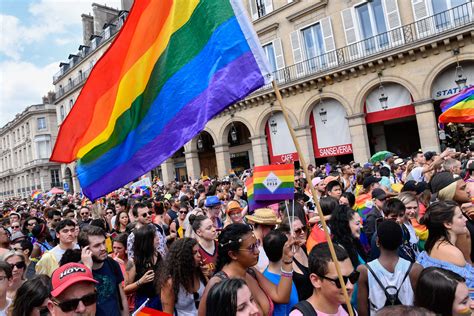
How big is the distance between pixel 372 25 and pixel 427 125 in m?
5.30

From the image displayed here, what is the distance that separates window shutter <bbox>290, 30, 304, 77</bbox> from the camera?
62.2 feet

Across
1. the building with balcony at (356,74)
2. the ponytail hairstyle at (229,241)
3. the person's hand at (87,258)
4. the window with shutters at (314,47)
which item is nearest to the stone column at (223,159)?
the building with balcony at (356,74)

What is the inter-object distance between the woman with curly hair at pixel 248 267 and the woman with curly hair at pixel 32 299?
135cm

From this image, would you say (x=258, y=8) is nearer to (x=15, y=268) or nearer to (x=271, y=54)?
(x=271, y=54)

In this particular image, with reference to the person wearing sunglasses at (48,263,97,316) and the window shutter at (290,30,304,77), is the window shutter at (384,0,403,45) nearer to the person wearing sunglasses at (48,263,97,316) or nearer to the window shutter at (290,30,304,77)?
the window shutter at (290,30,304,77)

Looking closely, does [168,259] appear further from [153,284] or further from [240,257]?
[240,257]

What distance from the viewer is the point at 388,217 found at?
4012 mm

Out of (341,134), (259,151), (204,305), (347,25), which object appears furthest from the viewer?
(259,151)

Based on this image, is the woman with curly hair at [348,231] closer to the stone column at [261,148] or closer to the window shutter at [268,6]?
the stone column at [261,148]

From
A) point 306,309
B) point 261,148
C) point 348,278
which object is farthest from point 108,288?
point 261,148

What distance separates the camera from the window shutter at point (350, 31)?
16.8 meters

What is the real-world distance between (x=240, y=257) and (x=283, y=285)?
0.40 m

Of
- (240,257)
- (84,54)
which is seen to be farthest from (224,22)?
(84,54)

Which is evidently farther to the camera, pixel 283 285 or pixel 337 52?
pixel 337 52
